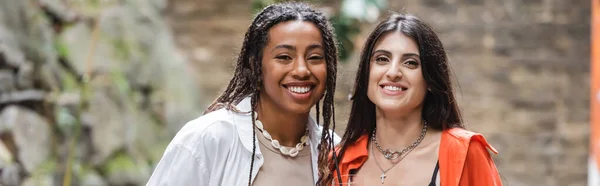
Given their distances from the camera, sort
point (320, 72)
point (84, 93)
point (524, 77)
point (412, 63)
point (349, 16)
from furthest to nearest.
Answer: point (524, 77) → point (349, 16) → point (84, 93) → point (412, 63) → point (320, 72)

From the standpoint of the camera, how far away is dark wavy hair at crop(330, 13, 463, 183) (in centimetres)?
256

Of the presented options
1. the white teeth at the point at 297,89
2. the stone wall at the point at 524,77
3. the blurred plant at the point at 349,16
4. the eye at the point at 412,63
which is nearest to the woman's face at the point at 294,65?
the white teeth at the point at 297,89

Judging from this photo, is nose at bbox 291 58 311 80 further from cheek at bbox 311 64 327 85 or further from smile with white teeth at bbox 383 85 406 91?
smile with white teeth at bbox 383 85 406 91

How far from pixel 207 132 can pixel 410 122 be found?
68 cm

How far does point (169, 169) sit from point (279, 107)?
0.39m

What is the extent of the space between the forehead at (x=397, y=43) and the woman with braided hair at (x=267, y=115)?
164 millimetres

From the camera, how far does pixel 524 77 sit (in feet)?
24.1

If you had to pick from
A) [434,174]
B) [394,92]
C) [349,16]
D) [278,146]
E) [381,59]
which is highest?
[349,16]

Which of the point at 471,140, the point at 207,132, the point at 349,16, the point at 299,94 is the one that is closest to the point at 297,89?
the point at 299,94

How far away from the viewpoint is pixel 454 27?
736 cm

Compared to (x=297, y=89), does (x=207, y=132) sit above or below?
below

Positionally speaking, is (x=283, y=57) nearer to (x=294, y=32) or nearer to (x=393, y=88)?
(x=294, y=32)

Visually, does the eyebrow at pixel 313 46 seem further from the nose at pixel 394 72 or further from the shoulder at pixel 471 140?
the shoulder at pixel 471 140

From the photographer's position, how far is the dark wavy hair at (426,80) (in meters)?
2.56
